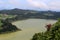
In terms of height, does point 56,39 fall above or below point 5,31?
below

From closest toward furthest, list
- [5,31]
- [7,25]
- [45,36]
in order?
[45,36], [5,31], [7,25]

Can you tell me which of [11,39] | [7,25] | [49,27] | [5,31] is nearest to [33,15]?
[7,25]

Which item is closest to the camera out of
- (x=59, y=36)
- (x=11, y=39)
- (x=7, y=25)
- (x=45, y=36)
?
(x=59, y=36)

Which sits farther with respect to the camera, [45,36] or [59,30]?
[45,36]

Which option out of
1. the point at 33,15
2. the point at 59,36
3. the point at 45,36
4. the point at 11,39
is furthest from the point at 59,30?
the point at 33,15

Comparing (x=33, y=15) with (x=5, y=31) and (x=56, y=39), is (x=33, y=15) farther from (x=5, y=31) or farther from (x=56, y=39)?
(x=56, y=39)

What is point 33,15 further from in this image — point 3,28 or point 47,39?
point 47,39

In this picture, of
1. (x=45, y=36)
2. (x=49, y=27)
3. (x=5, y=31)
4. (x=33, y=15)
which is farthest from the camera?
(x=33, y=15)

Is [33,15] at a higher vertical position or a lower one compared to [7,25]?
higher

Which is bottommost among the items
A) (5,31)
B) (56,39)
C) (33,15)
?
(56,39)
